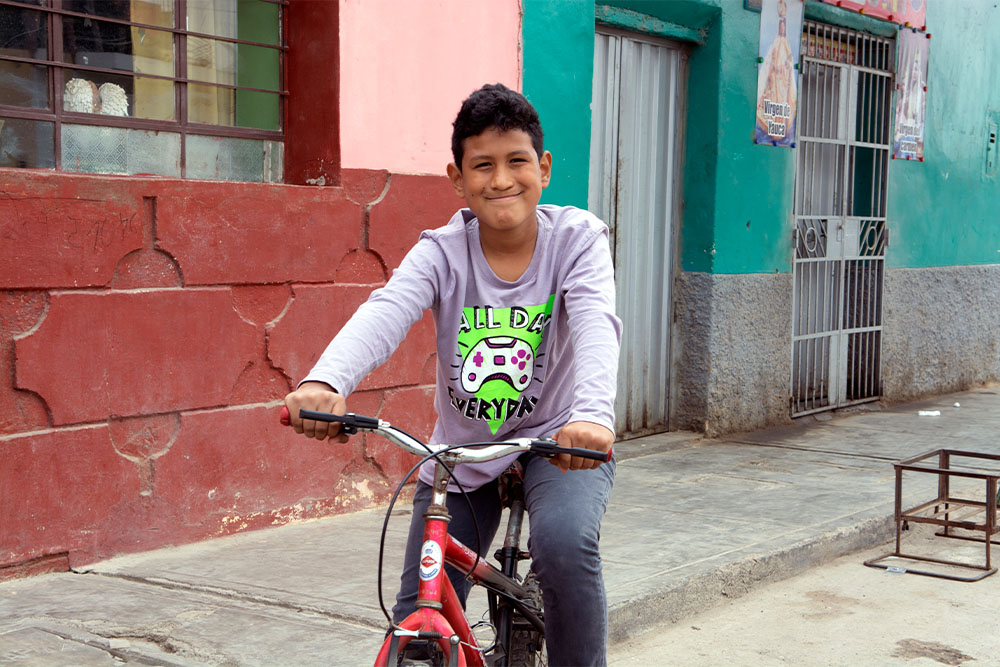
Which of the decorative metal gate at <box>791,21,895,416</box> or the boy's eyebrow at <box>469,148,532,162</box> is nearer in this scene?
the boy's eyebrow at <box>469,148,532,162</box>

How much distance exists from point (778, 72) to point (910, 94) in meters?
2.20

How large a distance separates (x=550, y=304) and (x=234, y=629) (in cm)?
179

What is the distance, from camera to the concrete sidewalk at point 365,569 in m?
3.87

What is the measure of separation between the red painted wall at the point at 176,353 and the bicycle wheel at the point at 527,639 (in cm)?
247

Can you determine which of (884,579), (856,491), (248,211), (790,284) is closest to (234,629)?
(248,211)

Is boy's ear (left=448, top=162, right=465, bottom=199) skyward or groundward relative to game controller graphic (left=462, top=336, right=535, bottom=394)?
skyward

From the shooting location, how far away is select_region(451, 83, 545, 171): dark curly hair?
282cm

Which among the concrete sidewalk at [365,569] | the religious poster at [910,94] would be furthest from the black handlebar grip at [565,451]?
the religious poster at [910,94]

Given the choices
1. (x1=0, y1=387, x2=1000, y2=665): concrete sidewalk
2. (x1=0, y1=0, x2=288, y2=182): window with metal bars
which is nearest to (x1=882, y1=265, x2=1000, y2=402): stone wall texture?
(x1=0, y1=387, x2=1000, y2=665): concrete sidewalk

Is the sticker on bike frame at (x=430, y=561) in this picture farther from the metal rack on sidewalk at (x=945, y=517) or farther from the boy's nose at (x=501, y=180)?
the metal rack on sidewalk at (x=945, y=517)

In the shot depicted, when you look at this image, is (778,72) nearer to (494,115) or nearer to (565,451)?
(494,115)

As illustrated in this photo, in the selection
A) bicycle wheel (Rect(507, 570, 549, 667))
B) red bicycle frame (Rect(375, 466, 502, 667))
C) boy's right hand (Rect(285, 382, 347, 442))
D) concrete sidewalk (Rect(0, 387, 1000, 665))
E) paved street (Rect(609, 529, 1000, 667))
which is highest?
boy's right hand (Rect(285, 382, 347, 442))

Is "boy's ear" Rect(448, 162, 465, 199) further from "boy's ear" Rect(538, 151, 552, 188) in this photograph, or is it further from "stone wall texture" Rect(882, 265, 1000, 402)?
"stone wall texture" Rect(882, 265, 1000, 402)

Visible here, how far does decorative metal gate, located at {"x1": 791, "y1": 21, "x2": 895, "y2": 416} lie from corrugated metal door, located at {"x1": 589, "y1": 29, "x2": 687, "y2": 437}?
4.43ft
